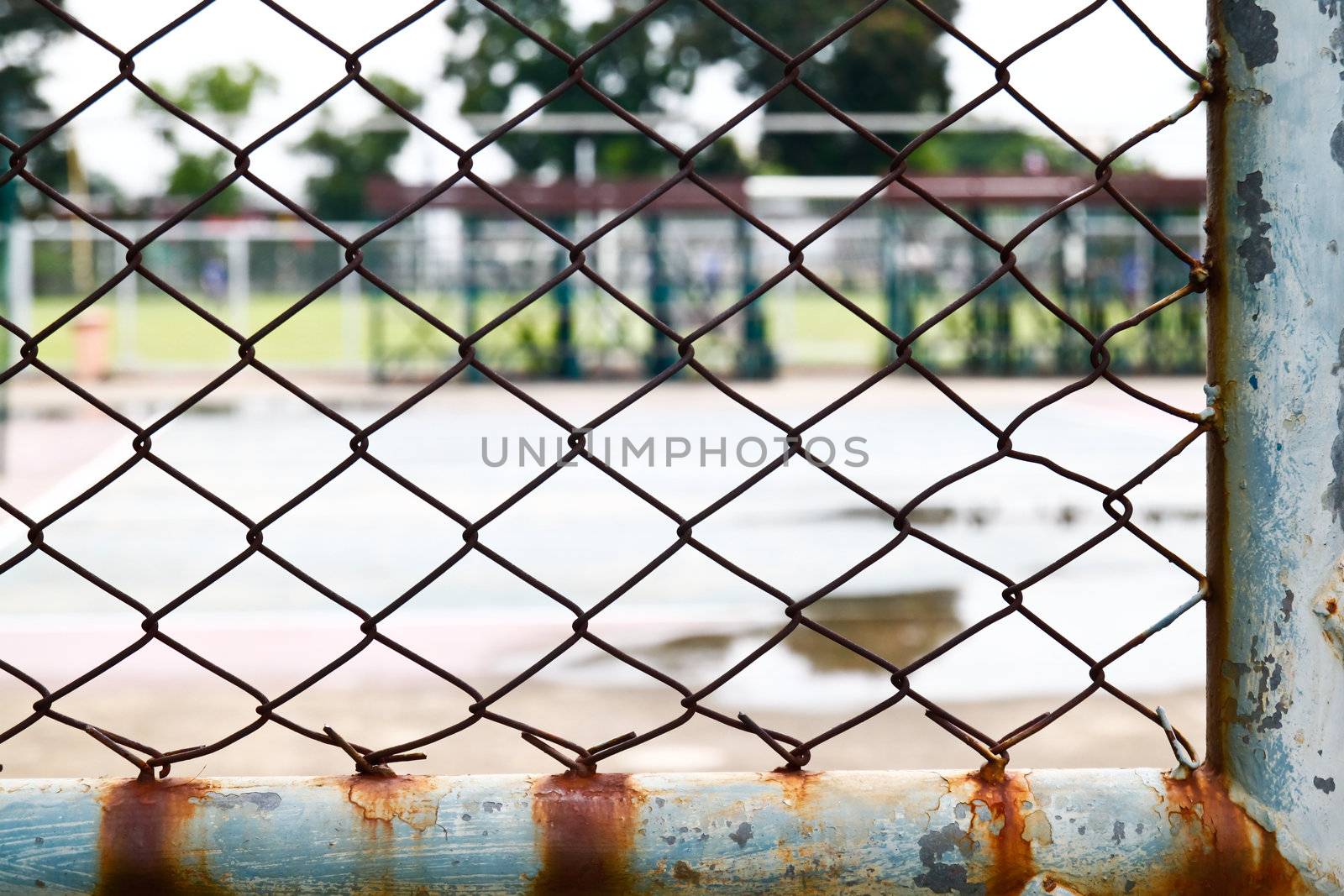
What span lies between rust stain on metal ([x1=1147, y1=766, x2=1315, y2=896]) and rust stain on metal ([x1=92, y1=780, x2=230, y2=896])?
0.78 meters

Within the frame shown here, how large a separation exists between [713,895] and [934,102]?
42123mm

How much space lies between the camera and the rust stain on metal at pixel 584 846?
1.05 meters

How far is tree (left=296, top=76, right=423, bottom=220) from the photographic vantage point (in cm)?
5306

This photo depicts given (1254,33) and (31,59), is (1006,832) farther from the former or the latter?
(31,59)

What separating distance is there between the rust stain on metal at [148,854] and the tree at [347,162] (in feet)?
175

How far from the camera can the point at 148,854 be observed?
1043 mm

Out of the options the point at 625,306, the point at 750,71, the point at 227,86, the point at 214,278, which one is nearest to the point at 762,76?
the point at 750,71

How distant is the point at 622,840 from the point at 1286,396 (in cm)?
64

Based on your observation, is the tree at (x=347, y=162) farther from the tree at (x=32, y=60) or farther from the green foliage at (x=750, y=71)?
the tree at (x=32, y=60)

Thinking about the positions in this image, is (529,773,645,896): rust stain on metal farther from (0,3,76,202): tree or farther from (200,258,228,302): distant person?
(0,3,76,202): tree

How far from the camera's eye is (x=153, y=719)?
379cm

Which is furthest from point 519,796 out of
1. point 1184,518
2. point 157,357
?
point 157,357

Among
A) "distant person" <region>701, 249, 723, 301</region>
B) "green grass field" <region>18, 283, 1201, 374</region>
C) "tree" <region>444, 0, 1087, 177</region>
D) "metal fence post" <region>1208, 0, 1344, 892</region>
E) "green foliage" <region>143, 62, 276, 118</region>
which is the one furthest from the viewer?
"green foliage" <region>143, 62, 276, 118</region>

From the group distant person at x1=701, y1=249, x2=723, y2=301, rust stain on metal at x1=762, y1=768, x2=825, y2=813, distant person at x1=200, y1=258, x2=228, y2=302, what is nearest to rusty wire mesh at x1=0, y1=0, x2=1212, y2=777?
rust stain on metal at x1=762, y1=768, x2=825, y2=813
